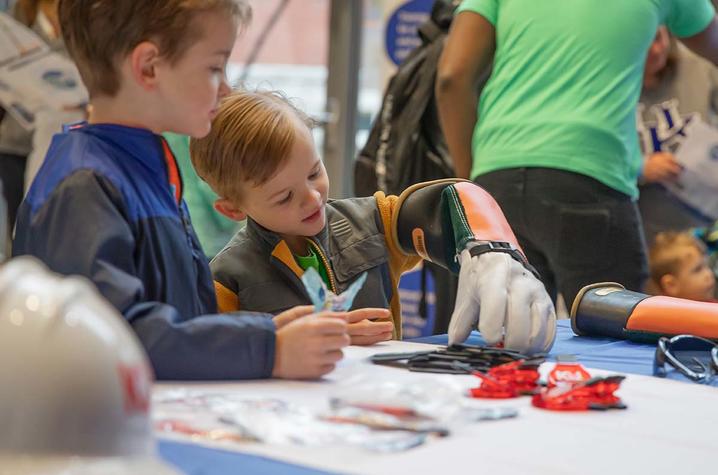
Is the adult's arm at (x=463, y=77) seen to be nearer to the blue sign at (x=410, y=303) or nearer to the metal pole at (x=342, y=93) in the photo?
the blue sign at (x=410, y=303)

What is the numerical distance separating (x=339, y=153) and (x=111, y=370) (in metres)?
4.73

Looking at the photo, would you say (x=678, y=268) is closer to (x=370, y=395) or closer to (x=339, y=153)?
(x=339, y=153)

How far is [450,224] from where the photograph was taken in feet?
5.55

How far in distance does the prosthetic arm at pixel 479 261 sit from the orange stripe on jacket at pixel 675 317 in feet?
0.81

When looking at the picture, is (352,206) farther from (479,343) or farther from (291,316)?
(291,316)

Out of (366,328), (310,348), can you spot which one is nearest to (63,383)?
(310,348)

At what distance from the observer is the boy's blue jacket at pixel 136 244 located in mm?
1113

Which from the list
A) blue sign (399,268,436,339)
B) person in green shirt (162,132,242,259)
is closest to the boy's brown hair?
person in green shirt (162,132,242,259)

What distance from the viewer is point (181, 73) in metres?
1.25

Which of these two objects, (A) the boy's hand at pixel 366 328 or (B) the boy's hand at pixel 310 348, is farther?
(A) the boy's hand at pixel 366 328

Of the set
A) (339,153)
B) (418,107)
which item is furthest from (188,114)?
(339,153)

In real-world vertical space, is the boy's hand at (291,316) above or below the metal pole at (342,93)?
above

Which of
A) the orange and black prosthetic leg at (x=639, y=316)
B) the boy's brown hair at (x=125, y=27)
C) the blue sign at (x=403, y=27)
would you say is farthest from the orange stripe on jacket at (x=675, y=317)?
the blue sign at (x=403, y=27)

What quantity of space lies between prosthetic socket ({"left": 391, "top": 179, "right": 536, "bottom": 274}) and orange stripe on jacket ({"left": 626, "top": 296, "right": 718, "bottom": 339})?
0.76 feet
